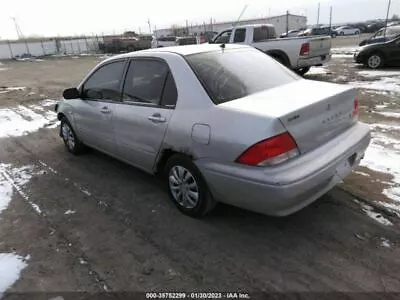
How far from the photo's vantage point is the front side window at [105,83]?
15.2 feet

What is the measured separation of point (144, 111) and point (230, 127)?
4.32ft

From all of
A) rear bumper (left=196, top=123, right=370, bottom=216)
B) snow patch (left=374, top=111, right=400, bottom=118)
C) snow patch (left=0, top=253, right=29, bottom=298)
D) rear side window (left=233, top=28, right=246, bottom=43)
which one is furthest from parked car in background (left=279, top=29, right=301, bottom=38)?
snow patch (left=0, top=253, right=29, bottom=298)

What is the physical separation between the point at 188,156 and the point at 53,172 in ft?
9.23

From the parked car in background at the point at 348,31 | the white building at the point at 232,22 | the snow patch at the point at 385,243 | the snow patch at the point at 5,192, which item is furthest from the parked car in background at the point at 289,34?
the snow patch at the point at 385,243

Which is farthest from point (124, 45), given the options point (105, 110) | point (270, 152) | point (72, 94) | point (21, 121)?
point (270, 152)

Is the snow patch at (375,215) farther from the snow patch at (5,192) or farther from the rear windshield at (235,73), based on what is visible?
the snow patch at (5,192)

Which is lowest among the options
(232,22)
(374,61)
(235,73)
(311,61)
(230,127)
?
(232,22)

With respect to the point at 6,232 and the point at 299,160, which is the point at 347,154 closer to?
the point at 299,160

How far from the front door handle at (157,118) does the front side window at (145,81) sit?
0.15m

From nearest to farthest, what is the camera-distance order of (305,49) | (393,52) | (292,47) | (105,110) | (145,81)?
1. (145,81)
2. (105,110)
3. (305,49)
4. (292,47)
5. (393,52)

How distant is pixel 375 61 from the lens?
14016mm

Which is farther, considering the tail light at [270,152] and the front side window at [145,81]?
the front side window at [145,81]

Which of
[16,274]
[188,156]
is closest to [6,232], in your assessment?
[16,274]

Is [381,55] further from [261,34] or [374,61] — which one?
[261,34]
